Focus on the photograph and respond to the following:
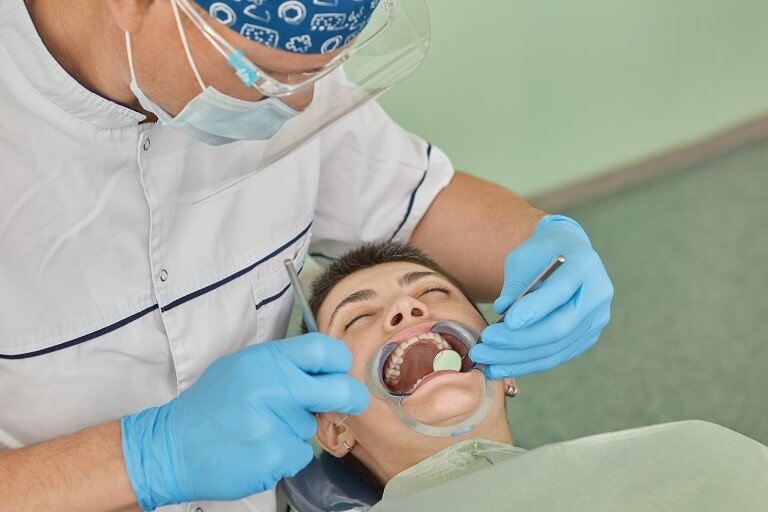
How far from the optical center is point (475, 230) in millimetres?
2135

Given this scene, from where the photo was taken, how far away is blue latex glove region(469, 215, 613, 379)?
170cm

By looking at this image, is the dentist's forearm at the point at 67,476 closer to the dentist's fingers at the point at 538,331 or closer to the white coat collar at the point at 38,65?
the white coat collar at the point at 38,65

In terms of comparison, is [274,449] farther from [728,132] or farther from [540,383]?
[728,132]

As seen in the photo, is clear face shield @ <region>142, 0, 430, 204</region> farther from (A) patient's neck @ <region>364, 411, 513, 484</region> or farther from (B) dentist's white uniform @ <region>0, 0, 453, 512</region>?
(A) patient's neck @ <region>364, 411, 513, 484</region>

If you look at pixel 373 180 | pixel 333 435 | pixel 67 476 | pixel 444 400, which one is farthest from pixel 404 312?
pixel 67 476

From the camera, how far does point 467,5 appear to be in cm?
287

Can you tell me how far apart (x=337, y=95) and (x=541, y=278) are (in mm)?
497

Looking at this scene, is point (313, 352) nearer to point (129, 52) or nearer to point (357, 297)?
point (357, 297)

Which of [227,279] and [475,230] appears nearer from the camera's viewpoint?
[227,279]

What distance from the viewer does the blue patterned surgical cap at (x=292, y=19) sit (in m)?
1.23

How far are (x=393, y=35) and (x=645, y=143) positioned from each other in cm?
212

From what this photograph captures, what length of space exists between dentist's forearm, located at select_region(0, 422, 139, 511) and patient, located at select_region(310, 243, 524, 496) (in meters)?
0.48

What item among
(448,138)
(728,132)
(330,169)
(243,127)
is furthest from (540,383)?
(243,127)

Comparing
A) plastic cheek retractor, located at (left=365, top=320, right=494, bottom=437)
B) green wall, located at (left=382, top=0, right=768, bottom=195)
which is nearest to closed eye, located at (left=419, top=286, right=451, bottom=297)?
plastic cheek retractor, located at (left=365, top=320, right=494, bottom=437)
